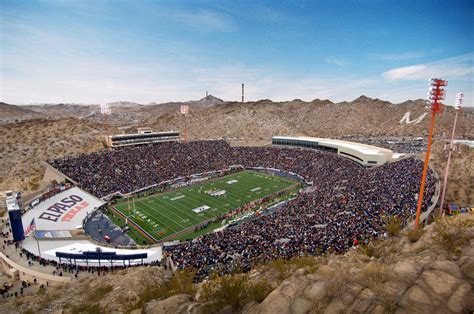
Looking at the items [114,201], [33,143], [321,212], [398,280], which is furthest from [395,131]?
[33,143]

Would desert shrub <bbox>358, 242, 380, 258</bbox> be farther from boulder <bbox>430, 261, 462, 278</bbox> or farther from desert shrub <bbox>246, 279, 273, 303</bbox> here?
desert shrub <bbox>246, 279, 273, 303</bbox>

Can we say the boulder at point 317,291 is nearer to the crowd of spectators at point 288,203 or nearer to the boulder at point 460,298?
the boulder at point 460,298

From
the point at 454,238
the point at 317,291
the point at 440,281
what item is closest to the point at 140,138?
the point at 317,291

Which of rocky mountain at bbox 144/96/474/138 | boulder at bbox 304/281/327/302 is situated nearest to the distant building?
rocky mountain at bbox 144/96/474/138

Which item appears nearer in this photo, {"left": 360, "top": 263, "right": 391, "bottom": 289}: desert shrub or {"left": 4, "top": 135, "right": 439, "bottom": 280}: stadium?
{"left": 360, "top": 263, "right": 391, "bottom": 289}: desert shrub

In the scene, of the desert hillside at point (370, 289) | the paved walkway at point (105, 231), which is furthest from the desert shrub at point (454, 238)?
the paved walkway at point (105, 231)
